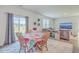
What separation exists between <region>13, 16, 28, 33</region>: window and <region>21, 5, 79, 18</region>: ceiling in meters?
0.32

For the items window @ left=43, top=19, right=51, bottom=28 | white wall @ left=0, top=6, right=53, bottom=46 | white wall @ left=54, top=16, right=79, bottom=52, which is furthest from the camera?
window @ left=43, top=19, right=51, bottom=28

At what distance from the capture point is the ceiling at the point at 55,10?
2567mm

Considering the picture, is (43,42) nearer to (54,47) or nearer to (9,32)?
(54,47)

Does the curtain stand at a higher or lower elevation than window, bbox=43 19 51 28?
lower

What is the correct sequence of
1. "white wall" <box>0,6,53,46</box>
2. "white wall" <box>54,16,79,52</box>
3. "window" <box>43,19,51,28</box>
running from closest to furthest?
"white wall" <box>0,6,53,46</box>, "white wall" <box>54,16,79,52</box>, "window" <box>43,19,51,28</box>

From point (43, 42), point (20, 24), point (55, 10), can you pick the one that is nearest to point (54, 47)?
point (43, 42)

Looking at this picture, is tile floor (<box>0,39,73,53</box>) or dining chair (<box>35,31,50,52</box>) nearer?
tile floor (<box>0,39,73,53</box>)

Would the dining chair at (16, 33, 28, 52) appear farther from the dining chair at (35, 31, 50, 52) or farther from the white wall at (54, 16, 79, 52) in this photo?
the white wall at (54, 16, 79, 52)

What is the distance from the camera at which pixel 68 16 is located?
2.74m

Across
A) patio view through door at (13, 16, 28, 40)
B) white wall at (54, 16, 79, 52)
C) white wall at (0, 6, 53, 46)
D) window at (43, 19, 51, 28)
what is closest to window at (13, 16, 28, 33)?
patio view through door at (13, 16, 28, 40)

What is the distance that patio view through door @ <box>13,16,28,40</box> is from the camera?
266 centimetres

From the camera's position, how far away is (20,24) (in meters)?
2.76
